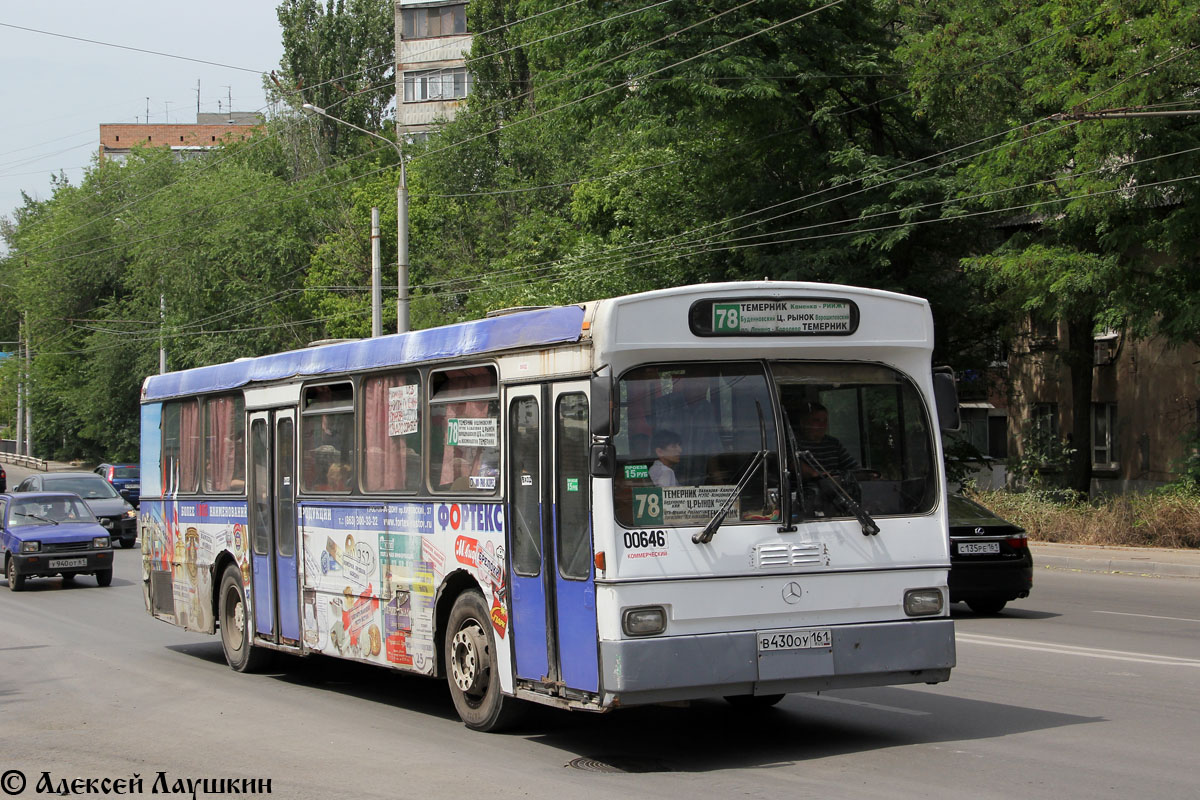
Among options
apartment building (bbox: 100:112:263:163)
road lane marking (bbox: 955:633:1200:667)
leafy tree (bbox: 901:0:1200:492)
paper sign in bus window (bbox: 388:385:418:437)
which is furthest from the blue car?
apartment building (bbox: 100:112:263:163)

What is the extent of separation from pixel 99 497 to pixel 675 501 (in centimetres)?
2831

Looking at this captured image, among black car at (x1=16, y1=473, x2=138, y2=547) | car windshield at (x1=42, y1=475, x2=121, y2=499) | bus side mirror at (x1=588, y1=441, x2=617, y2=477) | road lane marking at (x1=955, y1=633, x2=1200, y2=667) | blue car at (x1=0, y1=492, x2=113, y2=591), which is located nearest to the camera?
bus side mirror at (x1=588, y1=441, x2=617, y2=477)

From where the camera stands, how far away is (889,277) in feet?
103

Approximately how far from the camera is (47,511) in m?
25.3

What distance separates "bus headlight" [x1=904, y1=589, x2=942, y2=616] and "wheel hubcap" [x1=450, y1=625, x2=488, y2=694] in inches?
109

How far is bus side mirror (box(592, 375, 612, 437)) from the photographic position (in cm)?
764

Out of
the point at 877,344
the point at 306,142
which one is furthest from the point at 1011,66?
the point at 306,142

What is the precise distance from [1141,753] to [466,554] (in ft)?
14.3

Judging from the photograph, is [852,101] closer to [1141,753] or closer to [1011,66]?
[1011,66]

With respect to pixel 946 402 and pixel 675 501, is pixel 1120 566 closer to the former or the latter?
pixel 946 402

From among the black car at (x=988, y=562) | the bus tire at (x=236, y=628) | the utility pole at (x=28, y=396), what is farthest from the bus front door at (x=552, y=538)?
the utility pole at (x=28, y=396)

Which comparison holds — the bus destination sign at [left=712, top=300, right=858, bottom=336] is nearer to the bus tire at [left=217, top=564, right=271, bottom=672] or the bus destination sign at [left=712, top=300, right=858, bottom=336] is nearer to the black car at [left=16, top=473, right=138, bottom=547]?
the bus tire at [left=217, top=564, right=271, bottom=672]

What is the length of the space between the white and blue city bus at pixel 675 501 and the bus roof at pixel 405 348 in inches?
1.2

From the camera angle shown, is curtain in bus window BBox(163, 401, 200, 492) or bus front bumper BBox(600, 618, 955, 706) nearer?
bus front bumper BBox(600, 618, 955, 706)
